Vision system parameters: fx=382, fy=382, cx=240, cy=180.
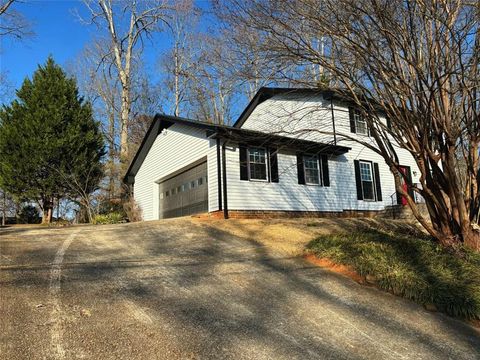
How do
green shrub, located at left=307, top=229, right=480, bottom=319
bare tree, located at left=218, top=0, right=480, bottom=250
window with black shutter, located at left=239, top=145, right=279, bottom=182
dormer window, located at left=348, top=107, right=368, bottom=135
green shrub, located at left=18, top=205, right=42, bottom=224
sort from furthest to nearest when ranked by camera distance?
green shrub, located at left=18, top=205, right=42, bottom=224
dormer window, located at left=348, top=107, right=368, bottom=135
window with black shutter, located at left=239, top=145, right=279, bottom=182
bare tree, located at left=218, top=0, right=480, bottom=250
green shrub, located at left=307, top=229, right=480, bottom=319

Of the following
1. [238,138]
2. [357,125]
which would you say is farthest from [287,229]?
[357,125]

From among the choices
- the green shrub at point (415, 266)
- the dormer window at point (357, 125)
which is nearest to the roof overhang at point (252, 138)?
the dormer window at point (357, 125)

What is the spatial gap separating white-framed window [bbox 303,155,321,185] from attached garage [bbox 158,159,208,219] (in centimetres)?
405

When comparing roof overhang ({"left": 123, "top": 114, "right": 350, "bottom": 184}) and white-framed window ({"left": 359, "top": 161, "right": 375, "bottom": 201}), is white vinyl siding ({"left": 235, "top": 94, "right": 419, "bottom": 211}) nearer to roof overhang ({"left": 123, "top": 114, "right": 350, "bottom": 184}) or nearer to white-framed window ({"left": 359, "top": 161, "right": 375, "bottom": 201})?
white-framed window ({"left": 359, "top": 161, "right": 375, "bottom": 201})

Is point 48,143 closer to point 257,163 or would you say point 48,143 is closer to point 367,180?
point 257,163

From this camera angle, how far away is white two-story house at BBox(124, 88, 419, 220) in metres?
13.1

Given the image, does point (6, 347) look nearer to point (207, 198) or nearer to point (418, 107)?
point (418, 107)

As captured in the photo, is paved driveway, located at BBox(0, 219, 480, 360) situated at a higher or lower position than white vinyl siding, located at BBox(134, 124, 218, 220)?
lower

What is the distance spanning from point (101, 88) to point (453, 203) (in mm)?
27304

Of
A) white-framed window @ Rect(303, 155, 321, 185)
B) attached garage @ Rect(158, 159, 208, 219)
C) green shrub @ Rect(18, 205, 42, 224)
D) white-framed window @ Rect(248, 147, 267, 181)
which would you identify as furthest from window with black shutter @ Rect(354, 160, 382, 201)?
green shrub @ Rect(18, 205, 42, 224)

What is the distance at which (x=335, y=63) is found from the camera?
8.66m

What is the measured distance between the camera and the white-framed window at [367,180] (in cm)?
1708

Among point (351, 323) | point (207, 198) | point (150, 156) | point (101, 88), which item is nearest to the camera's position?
point (351, 323)

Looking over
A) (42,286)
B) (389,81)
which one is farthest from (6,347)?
(389,81)
